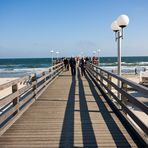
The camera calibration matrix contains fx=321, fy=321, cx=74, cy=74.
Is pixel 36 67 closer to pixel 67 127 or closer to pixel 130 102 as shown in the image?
pixel 67 127

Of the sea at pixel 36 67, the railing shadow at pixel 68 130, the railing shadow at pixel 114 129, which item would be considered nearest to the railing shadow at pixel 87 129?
the railing shadow at pixel 68 130

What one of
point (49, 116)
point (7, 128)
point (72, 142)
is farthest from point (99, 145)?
point (49, 116)

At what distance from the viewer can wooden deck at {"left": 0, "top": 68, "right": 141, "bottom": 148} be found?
208 inches

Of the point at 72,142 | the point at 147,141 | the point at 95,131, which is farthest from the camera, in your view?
the point at 95,131

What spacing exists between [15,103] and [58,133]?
1.73m

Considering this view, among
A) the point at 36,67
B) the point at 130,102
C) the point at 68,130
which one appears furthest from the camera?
the point at 36,67

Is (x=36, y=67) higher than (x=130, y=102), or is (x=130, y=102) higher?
(x=130, y=102)

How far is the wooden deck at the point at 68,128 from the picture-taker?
208 inches

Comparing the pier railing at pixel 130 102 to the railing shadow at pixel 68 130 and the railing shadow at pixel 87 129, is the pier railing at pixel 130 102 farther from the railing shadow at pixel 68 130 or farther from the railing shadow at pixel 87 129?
the railing shadow at pixel 68 130

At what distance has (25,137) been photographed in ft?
18.5

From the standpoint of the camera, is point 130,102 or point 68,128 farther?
point 68,128

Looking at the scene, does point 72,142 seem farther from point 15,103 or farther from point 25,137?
point 15,103

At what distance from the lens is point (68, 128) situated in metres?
6.25

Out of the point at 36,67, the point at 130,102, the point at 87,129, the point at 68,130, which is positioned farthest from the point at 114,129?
the point at 36,67
